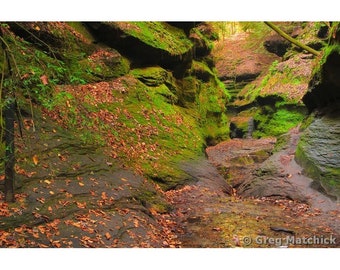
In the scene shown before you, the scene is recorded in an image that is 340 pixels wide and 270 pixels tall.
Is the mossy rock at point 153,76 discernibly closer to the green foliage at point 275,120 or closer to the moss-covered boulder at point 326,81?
the moss-covered boulder at point 326,81

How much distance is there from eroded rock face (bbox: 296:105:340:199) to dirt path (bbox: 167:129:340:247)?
0.25m

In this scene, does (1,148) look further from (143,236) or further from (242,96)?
(242,96)

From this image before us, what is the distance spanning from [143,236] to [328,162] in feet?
16.2

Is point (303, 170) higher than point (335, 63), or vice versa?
point (335, 63)

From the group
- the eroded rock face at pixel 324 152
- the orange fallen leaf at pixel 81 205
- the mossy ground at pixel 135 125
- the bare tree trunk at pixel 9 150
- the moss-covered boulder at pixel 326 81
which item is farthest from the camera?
the moss-covered boulder at pixel 326 81

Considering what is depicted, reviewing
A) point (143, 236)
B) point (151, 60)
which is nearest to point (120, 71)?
point (151, 60)

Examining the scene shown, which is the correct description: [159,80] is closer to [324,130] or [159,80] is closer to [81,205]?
[324,130]

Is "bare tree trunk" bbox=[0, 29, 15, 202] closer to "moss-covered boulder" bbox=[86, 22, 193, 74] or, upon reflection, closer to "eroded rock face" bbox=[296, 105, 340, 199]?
"moss-covered boulder" bbox=[86, 22, 193, 74]

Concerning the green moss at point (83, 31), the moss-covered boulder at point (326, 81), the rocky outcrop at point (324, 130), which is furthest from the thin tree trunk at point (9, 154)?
the moss-covered boulder at point (326, 81)

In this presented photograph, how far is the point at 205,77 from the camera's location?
54.3 feet

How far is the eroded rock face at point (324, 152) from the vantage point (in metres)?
7.41

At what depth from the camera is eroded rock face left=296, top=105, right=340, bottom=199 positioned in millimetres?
7414

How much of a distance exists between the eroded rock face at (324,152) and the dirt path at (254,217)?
25 centimetres

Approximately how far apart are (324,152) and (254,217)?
290cm
